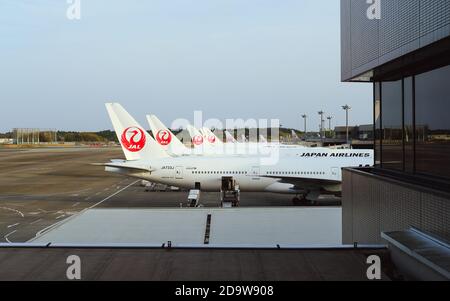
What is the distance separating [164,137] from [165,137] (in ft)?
0.38

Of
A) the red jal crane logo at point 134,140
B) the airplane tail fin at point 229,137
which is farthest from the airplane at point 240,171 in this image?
the airplane tail fin at point 229,137

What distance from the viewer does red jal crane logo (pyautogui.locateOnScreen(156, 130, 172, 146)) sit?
53.7 m

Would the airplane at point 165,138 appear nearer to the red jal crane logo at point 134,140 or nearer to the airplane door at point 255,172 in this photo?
the red jal crane logo at point 134,140

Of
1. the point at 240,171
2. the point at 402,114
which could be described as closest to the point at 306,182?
the point at 240,171

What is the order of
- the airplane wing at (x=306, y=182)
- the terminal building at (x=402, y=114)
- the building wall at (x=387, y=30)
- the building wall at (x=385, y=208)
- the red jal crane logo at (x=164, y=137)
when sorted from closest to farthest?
the building wall at (x=387, y=30) < the building wall at (x=385, y=208) < the terminal building at (x=402, y=114) < the airplane wing at (x=306, y=182) < the red jal crane logo at (x=164, y=137)

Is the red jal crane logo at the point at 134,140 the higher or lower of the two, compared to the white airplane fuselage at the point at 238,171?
higher

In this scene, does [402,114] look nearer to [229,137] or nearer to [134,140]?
[134,140]

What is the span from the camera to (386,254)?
10516mm

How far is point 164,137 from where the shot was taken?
54125 mm

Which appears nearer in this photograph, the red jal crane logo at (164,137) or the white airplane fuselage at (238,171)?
the white airplane fuselage at (238,171)

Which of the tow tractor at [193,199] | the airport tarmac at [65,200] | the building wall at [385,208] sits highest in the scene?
the building wall at [385,208]

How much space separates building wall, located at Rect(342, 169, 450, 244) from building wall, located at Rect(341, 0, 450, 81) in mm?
3082

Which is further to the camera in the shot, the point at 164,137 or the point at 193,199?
the point at 164,137

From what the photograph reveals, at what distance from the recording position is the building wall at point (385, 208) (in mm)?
9406
